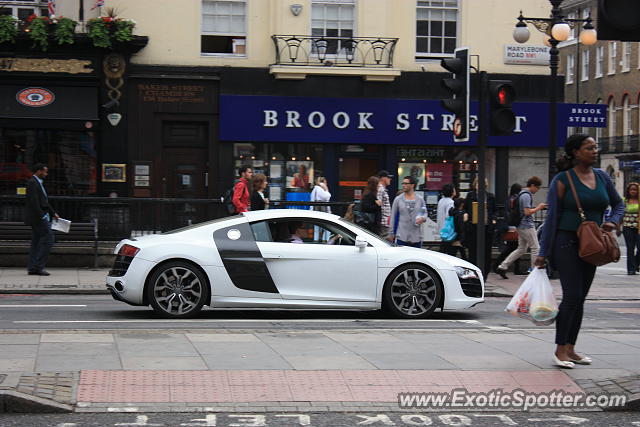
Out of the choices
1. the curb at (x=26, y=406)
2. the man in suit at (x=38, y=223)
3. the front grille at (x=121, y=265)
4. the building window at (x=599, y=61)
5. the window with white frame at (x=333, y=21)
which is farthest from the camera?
the building window at (x=599, y=61)

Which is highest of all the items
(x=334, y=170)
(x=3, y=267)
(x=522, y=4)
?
(x=522, y=4)

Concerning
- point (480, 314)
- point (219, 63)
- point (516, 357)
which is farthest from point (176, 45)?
point (516, 357)

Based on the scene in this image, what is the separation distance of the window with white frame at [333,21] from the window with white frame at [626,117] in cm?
4945

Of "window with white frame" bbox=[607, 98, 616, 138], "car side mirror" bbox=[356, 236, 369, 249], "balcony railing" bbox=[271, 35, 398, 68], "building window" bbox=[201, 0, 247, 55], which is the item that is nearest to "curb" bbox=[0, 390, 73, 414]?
"car side mirror" bbox=[356, 236, 369, 249]

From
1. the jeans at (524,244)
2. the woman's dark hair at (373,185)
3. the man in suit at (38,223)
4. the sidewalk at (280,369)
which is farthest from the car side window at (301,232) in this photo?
the jeans at (524,244)

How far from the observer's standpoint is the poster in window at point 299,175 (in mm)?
23297

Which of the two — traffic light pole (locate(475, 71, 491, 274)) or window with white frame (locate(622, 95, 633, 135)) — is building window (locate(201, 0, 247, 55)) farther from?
window with white frame (locate(622, 95, 633, 135))

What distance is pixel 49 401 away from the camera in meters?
6.32

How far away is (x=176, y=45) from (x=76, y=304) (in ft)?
35.6

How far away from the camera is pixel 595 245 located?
7473mm

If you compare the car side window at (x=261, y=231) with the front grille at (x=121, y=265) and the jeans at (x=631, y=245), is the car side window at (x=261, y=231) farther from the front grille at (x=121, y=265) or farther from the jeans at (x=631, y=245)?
the jeans at (x=631, y=245)

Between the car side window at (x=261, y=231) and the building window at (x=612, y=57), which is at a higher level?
the building window at (x=612, y=57)

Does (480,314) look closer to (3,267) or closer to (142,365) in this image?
(142,365)

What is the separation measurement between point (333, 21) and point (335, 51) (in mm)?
691
